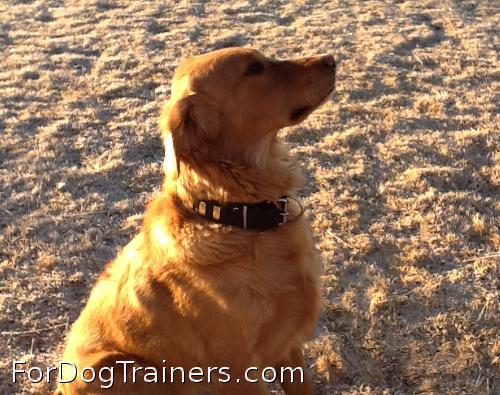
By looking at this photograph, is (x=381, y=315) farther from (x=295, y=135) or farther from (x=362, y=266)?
(x=295, y=135)

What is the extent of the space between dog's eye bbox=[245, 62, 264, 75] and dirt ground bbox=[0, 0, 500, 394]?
163cm

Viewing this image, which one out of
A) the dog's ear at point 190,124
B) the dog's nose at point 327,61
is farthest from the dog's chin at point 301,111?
the dog's ear at point 190,124

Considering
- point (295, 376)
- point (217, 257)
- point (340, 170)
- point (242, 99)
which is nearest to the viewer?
point (217, 257)

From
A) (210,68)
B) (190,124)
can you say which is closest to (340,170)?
(210,68)

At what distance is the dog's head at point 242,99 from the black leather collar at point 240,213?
8.0 inches

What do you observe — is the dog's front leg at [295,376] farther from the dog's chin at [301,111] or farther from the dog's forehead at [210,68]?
the dog's forehead at [210,68]

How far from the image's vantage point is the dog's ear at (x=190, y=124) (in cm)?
269

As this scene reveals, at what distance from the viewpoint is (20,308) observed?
158 inches

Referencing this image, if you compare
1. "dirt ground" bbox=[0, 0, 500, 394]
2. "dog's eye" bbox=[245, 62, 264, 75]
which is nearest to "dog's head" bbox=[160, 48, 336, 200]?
"dog's eye" bbox=[245, 62, 264, 75]

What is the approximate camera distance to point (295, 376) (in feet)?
10.7

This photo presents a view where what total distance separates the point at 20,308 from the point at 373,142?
3224 mm

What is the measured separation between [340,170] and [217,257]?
8.31 feet

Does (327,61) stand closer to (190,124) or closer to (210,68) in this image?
(210,68)

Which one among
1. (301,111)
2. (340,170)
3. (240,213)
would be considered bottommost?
(340,170)
